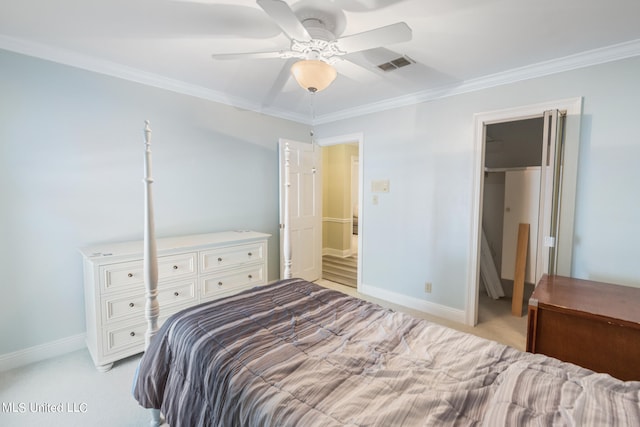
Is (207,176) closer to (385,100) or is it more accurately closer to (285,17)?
(285,17)

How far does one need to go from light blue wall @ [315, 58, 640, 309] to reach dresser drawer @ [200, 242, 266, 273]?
149 cm

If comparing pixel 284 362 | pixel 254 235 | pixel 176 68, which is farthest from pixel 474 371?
pixel 176 68

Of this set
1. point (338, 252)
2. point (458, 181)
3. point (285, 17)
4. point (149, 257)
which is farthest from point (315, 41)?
point (338, 252)

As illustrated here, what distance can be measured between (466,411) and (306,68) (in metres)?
1.84

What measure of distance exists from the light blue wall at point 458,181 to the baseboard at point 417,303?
64 millimetres

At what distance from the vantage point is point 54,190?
2.25 meters

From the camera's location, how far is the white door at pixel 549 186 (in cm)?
220

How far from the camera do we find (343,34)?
1.95 meters

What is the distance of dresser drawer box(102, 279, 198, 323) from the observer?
83.8 inches

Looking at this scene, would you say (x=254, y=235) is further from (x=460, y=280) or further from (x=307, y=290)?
(x=460, y=280)

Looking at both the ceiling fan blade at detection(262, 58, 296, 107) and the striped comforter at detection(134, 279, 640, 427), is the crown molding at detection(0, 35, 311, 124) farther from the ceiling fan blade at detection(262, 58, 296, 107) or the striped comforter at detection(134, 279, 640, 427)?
the striped comforter at detection(134, 279, 640, 427)

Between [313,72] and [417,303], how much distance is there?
9.17ft

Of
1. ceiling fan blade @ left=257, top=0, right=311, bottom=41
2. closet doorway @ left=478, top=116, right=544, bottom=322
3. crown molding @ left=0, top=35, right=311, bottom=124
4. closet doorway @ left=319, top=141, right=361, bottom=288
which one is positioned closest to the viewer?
ceiling fan blade @ left=257, top=0, right=311, bottom=41

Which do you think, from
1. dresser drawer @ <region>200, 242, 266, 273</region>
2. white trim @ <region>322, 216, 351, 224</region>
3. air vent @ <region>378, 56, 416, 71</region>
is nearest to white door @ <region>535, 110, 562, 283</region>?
air vent @ <region>378, 56, 416, 71</region>
